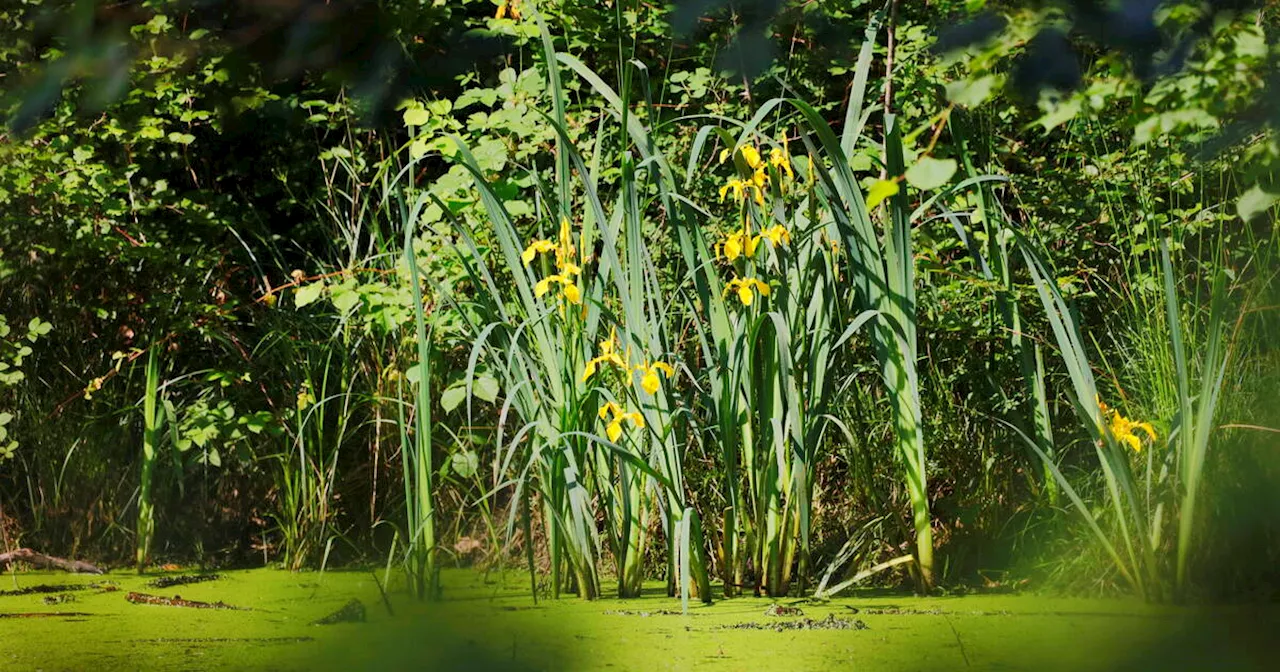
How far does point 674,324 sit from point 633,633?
1295 millimetres

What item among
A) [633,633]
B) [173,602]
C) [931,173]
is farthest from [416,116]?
[931,173]

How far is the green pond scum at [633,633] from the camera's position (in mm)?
1831

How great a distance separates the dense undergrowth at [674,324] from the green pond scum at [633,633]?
0.13 meters

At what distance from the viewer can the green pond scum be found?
1.83 m

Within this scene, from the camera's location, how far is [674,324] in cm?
322

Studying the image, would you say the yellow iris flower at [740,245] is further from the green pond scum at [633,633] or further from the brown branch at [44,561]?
the brown branch at [44,561]

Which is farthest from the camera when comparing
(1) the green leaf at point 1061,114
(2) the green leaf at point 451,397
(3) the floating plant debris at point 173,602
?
(2) the green leaf at point 451,397

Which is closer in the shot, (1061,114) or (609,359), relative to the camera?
(1061,114)

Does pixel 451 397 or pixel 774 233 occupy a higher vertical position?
pixel 774 233

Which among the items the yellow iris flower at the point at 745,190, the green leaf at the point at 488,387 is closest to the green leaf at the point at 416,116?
the green leaf at the point at 488,387

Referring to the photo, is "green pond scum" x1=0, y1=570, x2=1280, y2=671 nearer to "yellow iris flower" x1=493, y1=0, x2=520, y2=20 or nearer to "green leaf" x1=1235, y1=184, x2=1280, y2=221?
"green leaf" x1=1235, y1=184, x2=1280, y2=221

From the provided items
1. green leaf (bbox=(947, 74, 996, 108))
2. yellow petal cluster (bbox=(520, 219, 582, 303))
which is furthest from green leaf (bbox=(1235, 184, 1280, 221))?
yellow petal cluster (bbox=(520, 219, 582, 303))

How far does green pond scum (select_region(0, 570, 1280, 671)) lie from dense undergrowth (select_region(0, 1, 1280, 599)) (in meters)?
0.13

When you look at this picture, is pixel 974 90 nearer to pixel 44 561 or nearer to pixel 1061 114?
pixel 1061 114
